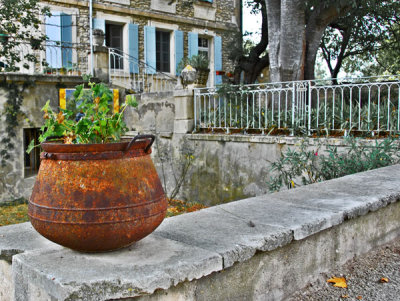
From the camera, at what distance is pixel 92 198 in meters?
1.68

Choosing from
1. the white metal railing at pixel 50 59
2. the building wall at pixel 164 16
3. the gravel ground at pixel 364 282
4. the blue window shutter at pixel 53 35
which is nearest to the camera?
the gravel ground at pixel 364 282

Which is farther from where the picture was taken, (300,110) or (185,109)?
(185,109)

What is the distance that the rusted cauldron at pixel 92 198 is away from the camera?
1.68m

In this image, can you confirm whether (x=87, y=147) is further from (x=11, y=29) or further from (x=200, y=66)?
(x=11, y=29)

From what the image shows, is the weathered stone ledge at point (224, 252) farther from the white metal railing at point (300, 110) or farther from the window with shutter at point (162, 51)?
the window with shutter at point (162, 51)

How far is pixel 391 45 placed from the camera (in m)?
16.5

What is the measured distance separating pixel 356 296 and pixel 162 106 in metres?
7.60

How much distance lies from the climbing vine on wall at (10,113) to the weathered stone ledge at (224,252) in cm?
867

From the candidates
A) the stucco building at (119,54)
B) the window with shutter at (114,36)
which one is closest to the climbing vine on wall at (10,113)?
the stucco building at (119,54)

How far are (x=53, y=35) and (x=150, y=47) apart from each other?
11.6 feet

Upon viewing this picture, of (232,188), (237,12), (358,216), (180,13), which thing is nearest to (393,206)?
(358,216)

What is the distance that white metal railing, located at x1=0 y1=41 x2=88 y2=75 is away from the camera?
11.8m

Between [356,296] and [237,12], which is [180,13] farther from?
[356,296]

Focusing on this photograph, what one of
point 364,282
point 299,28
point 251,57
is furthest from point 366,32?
point 364,282
